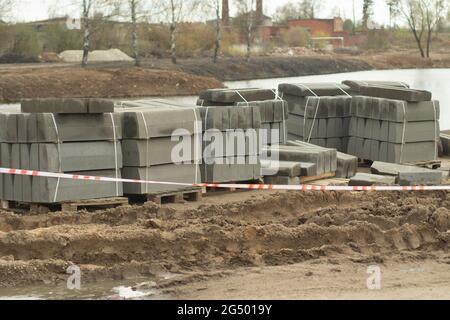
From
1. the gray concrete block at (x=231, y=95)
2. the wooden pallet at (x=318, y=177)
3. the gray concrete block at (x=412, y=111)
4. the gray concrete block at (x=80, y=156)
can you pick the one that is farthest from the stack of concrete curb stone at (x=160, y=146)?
the gray concrete block at (x=412, y=111)

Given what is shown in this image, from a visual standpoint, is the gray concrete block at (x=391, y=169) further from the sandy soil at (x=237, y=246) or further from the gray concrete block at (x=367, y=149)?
the sandy soil at (x=237, y=246)

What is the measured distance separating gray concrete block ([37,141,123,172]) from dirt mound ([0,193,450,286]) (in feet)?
2.84

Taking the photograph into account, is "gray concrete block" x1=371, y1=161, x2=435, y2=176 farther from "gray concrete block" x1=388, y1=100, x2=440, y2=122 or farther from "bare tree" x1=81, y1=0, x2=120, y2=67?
"bare tree" x1=81, y1=0, x2=120, y2=67

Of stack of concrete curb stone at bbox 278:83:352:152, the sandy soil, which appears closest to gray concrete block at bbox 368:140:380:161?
stack of concrete curb stone at bbox 278:83:352:152

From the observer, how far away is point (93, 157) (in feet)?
44.0

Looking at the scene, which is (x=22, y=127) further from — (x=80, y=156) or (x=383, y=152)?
(x=383, y=152)

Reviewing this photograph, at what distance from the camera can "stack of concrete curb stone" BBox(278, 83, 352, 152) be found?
64.5 ft

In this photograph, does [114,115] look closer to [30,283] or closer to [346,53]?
[30,283]

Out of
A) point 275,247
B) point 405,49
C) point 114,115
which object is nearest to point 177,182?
point 114,115

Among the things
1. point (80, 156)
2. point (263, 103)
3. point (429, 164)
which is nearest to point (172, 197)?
point (80, 156)

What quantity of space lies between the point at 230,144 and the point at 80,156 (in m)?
3.13

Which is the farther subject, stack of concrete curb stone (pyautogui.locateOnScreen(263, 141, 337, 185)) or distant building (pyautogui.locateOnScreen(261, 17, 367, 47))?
distant building (pyautogui.locateOnScreen(261, 17, 367, 47))

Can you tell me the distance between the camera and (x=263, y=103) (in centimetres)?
1802

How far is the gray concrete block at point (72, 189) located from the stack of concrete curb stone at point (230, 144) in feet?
6.92
